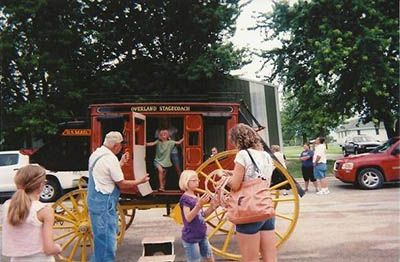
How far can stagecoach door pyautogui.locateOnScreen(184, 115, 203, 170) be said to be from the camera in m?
6.16

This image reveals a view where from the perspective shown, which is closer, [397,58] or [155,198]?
[155,198]

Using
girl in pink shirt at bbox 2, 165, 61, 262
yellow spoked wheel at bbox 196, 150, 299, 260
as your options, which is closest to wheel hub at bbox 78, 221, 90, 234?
yellow spoked wheel at bbox 196, 150, 299, 260

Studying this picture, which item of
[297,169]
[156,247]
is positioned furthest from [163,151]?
[297,169]

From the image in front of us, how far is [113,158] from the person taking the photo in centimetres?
440

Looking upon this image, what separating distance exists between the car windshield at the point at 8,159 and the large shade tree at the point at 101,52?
10.2 ft

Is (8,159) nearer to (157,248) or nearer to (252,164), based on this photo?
(157,248)

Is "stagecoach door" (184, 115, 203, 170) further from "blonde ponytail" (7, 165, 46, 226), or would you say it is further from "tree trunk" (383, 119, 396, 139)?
"tree trunk" (383, 119, 396, 139)

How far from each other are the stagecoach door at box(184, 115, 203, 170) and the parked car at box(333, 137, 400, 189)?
832 cm

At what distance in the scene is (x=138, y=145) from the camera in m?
5.99

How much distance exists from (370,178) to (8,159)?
40.0 ft

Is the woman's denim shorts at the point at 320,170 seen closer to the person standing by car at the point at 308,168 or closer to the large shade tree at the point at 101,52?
the person standing by car at the point at 308,168

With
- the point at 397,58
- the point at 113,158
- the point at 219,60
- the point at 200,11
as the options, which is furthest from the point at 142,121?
the point at 397,58

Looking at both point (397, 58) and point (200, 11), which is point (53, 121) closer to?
point (200, 11)

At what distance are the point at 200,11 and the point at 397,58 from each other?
32.3 feet
